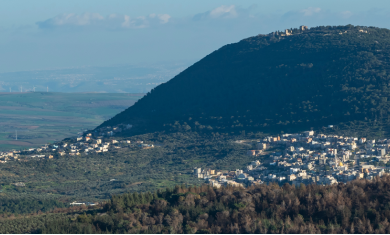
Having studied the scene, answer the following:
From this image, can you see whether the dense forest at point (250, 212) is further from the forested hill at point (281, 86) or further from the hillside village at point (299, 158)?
the forested hill at point (281, 86)

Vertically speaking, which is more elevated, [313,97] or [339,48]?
[339,48]

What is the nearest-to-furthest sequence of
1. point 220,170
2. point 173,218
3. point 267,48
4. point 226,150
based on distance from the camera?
point 173,218
point 220,170
point 226,150
point 267,48

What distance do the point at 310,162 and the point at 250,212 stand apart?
40159mm

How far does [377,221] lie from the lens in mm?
33031

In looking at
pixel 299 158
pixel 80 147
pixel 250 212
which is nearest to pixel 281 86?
pixel 299 158

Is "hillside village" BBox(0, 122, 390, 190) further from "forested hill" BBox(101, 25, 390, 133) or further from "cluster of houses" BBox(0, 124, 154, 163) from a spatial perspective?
"forested hill" BBox(101, 25, 390, 133)

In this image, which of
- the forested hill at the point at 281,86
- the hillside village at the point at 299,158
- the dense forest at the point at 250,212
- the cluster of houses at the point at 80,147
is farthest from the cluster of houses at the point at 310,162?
the dense forest at the point at 250,212

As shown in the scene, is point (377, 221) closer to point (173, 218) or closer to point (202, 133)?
point (173, 218)

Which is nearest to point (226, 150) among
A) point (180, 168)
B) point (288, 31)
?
point (180, 168)

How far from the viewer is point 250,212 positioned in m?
36.0

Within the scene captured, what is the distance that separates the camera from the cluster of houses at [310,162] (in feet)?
219

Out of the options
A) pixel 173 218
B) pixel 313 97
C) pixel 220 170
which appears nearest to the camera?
pixel 173 218

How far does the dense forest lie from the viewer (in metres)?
33.0

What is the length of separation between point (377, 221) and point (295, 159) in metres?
43.7
